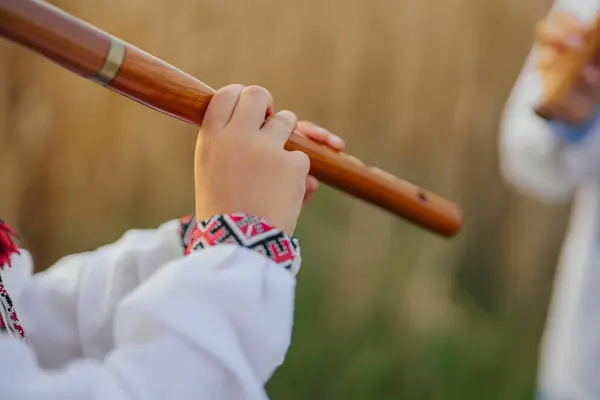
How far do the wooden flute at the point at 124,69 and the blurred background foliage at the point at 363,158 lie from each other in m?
0.57

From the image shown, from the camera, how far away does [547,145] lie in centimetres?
84

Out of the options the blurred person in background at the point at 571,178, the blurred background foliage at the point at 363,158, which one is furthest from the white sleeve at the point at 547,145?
the blurred background foliage at the point at 363,158

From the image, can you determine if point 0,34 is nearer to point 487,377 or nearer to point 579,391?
point 579,391

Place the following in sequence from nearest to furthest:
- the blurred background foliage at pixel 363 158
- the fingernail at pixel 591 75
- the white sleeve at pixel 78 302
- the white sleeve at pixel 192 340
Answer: the white sleeve at pixel 192 340
the white sleeve at pixel 78 302
the fingernail at pixel 591 75
the blurred background foliage at pixel 363 158

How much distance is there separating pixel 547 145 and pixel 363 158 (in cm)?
40

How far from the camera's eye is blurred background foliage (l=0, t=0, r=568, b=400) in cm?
111

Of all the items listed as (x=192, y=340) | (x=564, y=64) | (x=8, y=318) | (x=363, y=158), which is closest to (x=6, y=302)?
(x=8, y=318)

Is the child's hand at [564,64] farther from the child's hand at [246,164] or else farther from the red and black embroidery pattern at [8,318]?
the red and black embroidery pattern at [8,318]

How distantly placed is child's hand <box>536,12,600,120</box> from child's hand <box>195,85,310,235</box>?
0.41 meters

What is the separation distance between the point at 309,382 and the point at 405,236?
0.30 metres

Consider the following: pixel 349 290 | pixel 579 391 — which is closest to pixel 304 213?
pixel 349 290

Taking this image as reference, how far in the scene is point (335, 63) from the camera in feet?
3.84

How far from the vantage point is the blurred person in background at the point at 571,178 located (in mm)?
778

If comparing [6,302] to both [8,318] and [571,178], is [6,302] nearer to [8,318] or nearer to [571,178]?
[8,318]
